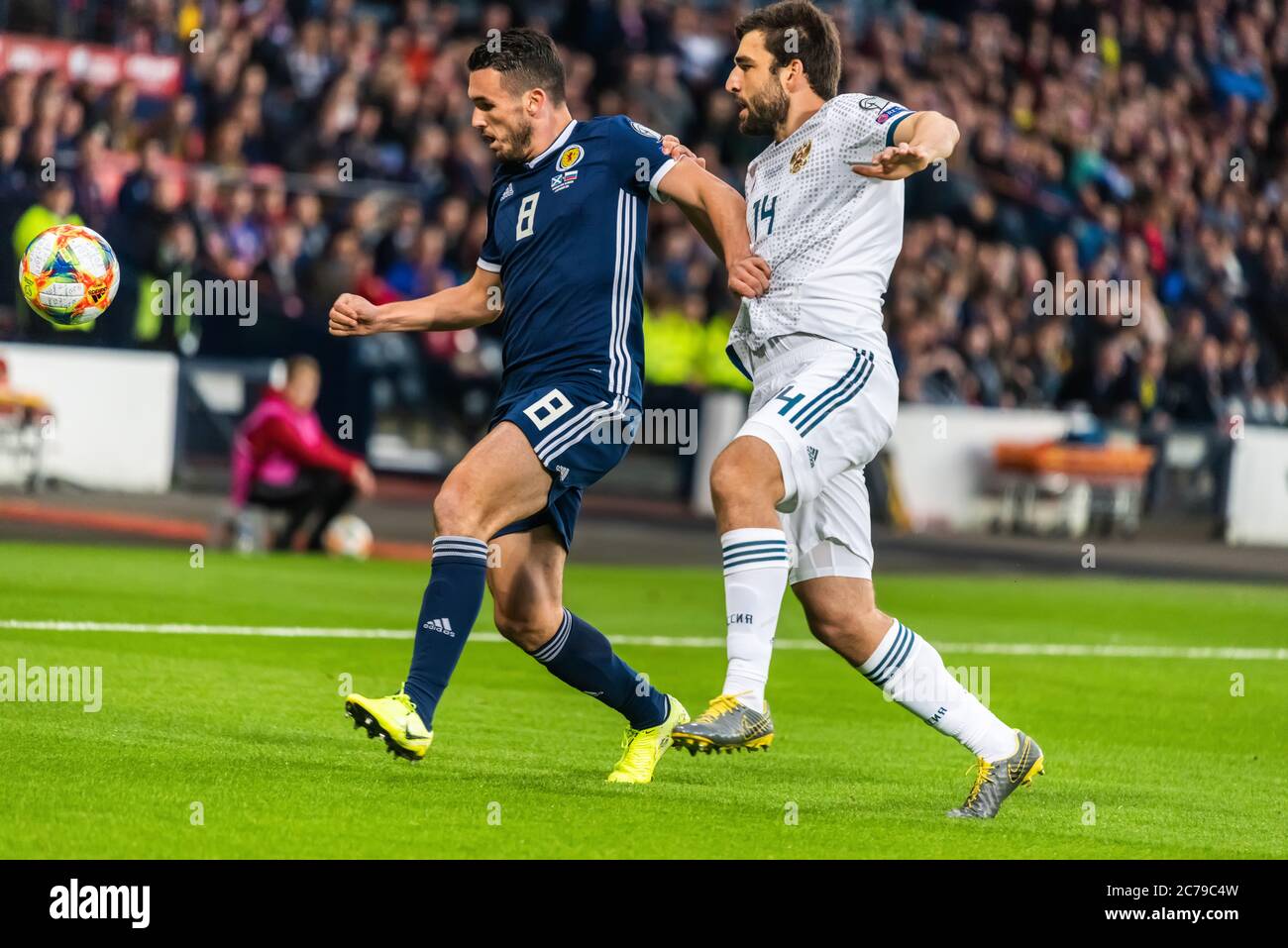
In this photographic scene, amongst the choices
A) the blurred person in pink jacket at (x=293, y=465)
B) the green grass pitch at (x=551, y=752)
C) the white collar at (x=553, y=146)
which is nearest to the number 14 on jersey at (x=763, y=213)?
the white collar at (x=553, y=146)

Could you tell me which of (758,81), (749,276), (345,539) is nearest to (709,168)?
(345,539)

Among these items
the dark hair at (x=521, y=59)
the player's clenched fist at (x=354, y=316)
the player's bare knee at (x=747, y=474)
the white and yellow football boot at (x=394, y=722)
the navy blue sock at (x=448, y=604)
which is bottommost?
the white and yellow football boot at (x=394, y=722)

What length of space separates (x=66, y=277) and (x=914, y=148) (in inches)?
173

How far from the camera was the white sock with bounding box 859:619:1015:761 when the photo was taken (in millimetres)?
6445

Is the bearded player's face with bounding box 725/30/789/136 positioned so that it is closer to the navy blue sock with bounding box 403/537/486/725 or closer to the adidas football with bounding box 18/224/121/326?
the navy blue sock with bounding box 403/537/486/725

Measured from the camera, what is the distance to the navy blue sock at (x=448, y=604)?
650cm

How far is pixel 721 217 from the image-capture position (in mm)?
6605

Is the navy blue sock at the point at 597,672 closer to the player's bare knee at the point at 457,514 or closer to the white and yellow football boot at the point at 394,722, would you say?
the player's bare knee at the point at 457,514

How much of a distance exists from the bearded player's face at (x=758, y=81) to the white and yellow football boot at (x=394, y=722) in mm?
2215

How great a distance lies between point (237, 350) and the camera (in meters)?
18.5

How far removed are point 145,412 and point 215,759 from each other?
11.6m

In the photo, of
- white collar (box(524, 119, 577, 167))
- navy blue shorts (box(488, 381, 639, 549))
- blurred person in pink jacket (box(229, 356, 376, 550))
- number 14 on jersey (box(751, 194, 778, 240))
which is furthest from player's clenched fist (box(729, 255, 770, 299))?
blurred person in pink jacket (box(229, 356, 376, 550))

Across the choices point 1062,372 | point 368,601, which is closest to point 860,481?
point 368,601
